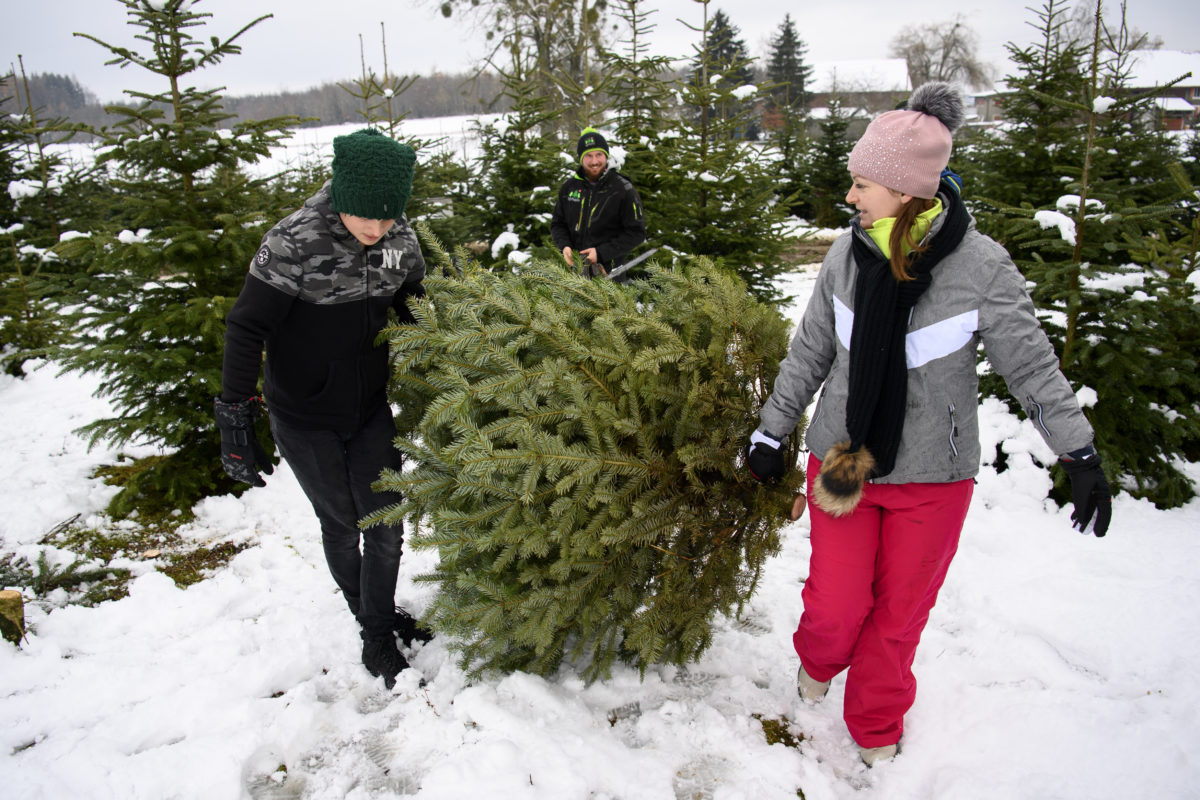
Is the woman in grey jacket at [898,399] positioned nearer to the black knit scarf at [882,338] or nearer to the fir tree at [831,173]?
the black knit scarf at [882,338]

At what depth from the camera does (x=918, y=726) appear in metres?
2.71

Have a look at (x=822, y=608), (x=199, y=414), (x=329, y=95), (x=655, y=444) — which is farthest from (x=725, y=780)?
(x=329, y=95)

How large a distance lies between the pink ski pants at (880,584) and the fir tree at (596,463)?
10.2 inches

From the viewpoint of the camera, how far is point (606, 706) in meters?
2.84

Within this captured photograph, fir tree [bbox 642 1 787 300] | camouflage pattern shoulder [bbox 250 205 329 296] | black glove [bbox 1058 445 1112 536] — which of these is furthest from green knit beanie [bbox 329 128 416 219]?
fir tree [bbox 642 1 787 300]

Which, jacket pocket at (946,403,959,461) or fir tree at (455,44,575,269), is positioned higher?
fir tree at (455,44,575,269)

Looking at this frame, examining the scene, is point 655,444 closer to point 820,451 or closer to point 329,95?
point 820,451

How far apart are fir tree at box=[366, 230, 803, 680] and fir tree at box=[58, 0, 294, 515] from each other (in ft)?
9.51

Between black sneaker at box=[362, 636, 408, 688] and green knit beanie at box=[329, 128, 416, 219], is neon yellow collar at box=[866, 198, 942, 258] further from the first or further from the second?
black sneaker at box=[362, 636, 408, 688]

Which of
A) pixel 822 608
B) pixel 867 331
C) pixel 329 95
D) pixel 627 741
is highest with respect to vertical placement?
pixel 329 95

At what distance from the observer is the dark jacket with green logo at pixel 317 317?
254 cm

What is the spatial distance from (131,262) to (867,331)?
4.96 meters

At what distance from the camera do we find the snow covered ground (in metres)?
2.44

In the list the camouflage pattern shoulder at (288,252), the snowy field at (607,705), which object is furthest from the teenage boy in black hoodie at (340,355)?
the snowy field at (607,705)
